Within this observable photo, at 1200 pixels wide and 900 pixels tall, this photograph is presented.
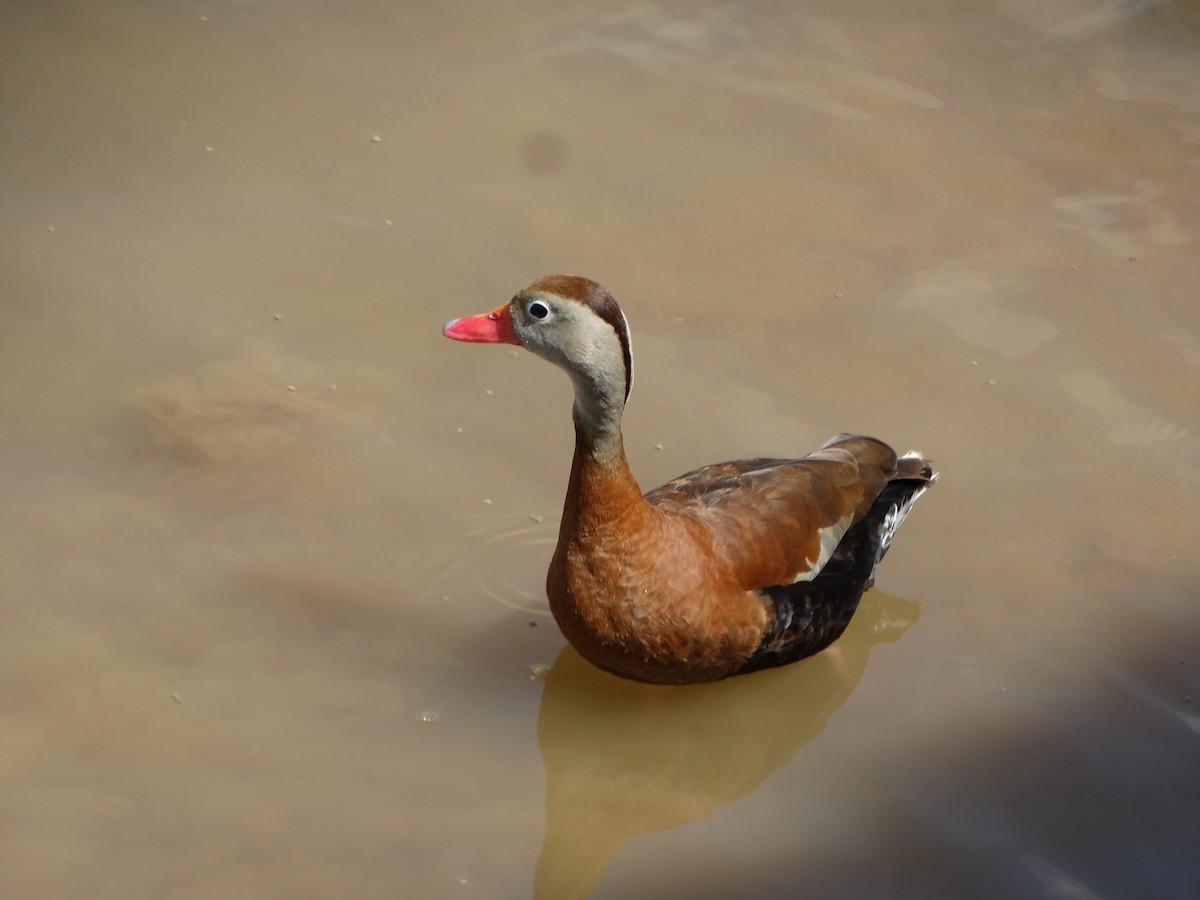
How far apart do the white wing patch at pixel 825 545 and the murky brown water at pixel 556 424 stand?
0.37 metres

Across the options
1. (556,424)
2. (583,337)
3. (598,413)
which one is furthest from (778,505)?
(556,424)

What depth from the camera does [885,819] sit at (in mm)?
3982

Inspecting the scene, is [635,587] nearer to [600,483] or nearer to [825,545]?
[600,483]

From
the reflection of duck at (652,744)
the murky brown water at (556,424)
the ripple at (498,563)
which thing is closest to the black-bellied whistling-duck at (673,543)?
the reflection of duck at (652,744)

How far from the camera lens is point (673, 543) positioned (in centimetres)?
408

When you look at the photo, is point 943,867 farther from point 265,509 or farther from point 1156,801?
point 265,509

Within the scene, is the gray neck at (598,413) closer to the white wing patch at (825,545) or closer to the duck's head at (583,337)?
the duck's head at (583,337)

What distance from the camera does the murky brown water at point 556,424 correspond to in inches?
155

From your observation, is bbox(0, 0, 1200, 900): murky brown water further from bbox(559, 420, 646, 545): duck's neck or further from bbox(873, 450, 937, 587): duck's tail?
bbox(559, 420, 646, 545): duck's neck

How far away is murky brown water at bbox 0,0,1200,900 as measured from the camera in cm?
393

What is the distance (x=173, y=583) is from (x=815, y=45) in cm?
448

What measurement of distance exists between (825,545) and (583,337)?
3.50 ft

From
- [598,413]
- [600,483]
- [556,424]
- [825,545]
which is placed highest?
[598,413]

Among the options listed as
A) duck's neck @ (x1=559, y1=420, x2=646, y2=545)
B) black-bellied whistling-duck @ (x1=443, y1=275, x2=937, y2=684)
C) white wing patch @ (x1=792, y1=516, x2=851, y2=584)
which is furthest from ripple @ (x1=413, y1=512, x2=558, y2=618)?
white wing patch @ (x1=792, y1=516, x2=851, y2=584)
